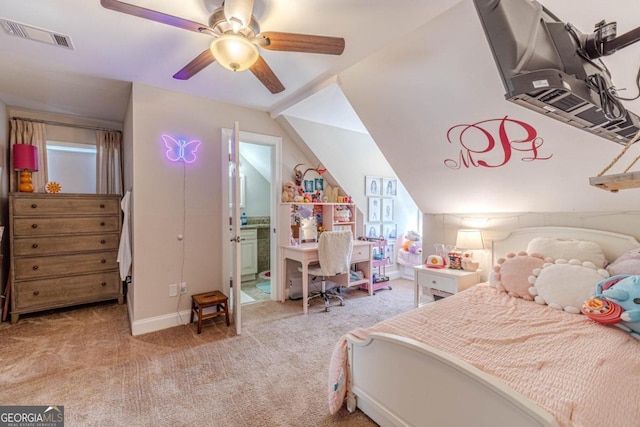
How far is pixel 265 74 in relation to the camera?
6.73ft

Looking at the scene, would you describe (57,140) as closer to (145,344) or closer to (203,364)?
(145,344)

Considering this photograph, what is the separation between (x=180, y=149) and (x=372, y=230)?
310cm

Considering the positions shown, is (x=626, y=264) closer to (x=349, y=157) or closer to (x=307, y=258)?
(x=307, y=258)

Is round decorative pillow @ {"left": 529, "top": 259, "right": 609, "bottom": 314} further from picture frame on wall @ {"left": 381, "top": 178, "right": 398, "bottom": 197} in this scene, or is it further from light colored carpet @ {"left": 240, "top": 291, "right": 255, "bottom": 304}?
Result: light colored carpet @ {"left": 240, "top": 291, "right": 255, "bottom": 304}

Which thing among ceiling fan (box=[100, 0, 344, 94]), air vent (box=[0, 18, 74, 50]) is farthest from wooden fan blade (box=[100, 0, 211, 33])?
air vent (box=[0, 18, 74, 50])

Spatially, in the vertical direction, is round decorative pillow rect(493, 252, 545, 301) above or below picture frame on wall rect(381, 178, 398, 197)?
below

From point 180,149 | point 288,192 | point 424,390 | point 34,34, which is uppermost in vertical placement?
point 34,34

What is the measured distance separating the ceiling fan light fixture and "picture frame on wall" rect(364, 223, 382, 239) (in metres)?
3.36

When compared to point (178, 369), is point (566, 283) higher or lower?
higher

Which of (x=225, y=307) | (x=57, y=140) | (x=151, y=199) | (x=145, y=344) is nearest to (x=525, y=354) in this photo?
(x=225, y=307)

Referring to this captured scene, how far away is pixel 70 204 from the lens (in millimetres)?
3291

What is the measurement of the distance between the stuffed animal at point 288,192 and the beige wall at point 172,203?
834mm

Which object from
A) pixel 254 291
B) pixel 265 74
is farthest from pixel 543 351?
pixel 254 291

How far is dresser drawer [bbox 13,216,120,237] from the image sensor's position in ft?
10.0
